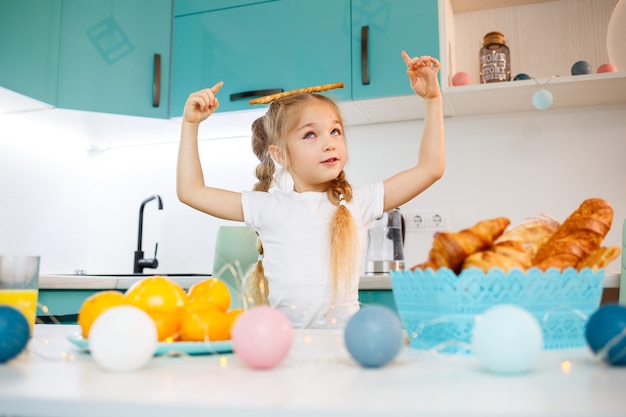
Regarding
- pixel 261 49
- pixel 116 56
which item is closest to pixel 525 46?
pixel 261 49

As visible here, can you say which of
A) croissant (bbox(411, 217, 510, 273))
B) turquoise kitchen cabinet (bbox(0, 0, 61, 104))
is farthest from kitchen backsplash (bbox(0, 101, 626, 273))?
croissant (bbox(411, 217, 510, 273))

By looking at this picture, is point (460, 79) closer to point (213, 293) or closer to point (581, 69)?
point (581, 69)

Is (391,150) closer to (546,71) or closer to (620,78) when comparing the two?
(546,71)

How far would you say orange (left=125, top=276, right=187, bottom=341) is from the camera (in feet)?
1.91

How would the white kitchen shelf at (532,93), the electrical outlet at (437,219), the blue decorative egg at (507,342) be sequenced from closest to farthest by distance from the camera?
1. the blue decorative egg at (507,342)
2. the white kitchen shelf at (532,93)
3. the electrical outlet at (437,219)

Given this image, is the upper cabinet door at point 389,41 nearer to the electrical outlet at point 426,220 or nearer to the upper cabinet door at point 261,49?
the upper cabinet door at point 261,49

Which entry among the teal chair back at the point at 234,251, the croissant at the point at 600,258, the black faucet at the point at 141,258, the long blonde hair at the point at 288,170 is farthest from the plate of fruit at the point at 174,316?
the black faucet at the point at 141,258

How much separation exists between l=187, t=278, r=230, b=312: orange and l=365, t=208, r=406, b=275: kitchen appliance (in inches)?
60.6

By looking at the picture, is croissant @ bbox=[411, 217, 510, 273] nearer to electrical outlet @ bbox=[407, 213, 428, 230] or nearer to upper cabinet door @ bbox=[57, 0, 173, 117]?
electrical outlet @ bbox=[407, 213, 428, 230]

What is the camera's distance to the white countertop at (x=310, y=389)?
0.33 m

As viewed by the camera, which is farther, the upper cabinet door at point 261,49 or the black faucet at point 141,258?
the black faucet at point 141,258

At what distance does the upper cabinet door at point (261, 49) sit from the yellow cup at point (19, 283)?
1.51 m

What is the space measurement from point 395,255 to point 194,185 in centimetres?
99

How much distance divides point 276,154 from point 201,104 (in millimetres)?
341
